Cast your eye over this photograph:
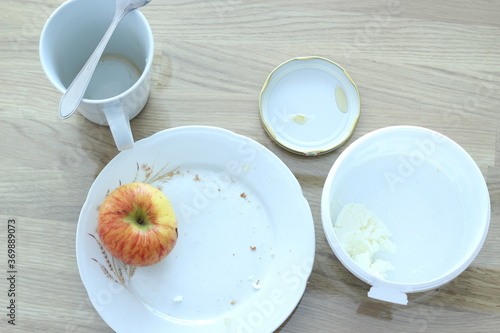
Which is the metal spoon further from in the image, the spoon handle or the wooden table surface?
the wooden table surface

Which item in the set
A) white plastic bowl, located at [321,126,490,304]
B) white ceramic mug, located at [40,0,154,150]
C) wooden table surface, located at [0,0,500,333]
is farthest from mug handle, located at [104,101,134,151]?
white plastic bowl, located at [321,126,490,304]

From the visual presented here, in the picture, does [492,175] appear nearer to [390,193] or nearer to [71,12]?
[390,193]

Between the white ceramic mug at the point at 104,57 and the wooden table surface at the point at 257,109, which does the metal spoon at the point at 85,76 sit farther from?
the wooden table surface at the point at 257,109

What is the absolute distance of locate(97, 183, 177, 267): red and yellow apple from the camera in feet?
2.24

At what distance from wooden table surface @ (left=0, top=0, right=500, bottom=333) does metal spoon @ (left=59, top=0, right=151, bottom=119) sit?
12 centimetres

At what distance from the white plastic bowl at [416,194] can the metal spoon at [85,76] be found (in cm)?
34

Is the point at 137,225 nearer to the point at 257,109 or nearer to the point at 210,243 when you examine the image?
the point at 210,243

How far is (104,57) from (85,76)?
0.12 meters

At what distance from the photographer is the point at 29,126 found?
30.6 inches

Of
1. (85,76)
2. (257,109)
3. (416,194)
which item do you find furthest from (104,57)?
(416,194)

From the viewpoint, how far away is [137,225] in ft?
2.28

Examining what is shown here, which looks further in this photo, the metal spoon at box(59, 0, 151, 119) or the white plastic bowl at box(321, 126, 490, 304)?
the white plastic bowl at box(321, 126, 490, 304)

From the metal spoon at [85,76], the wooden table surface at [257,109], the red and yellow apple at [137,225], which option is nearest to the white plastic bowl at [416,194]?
the wooden table surface at [257,109]

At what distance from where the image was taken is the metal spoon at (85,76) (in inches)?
25.0
